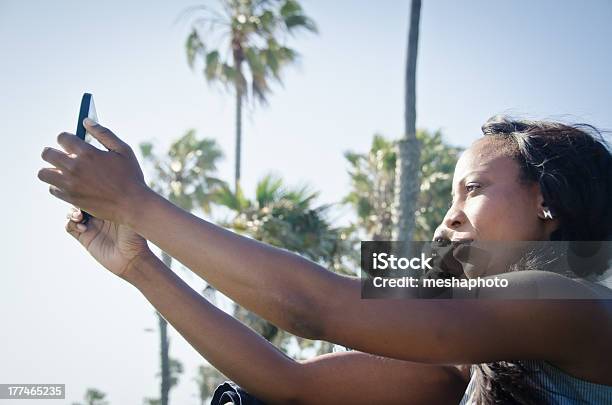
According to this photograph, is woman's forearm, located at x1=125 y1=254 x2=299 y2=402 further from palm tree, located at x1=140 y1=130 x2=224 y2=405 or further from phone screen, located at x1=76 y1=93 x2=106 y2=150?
palm tree, located at x1=140 y1=130 x2=224 y2=405

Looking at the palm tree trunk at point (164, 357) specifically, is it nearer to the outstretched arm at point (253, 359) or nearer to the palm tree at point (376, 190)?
the palm tree at point (376, 190)

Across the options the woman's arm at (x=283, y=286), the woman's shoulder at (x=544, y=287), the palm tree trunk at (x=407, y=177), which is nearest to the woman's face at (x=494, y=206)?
the woman's shoulder at (x=544, y=287)

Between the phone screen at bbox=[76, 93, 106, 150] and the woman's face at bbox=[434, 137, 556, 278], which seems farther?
the woman's face at bbox=[434, 137, 556, 278]

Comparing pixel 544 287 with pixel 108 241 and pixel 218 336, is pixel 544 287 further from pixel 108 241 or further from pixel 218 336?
pixel 108 241

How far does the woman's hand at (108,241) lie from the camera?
1.85 meters

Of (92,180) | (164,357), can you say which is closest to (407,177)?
(92,180)

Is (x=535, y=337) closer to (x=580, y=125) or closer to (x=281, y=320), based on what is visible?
(x=281, y=320)

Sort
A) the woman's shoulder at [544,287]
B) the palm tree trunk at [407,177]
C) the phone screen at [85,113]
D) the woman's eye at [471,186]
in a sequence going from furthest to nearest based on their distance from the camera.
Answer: the palm tree trunk at [407,177] → the woman's eye at [471,186] → the phone screen at [85,113] → the woman's shoulder at [544,287]

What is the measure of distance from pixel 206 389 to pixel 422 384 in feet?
157

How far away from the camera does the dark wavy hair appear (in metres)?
1.89

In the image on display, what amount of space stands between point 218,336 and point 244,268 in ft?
2.03

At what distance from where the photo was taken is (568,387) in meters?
1.78

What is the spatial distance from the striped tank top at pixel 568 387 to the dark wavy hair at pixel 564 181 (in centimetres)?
9

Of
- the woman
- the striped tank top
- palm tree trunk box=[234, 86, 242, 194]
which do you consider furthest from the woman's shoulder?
palm tree trunk box=[234, 86, 242, 194]
